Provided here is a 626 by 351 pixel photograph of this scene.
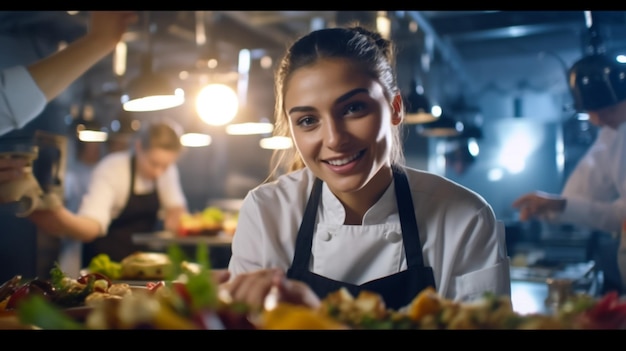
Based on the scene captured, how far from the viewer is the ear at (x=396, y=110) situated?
5.07 feet

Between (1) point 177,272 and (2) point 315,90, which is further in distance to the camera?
(2) point 315,90

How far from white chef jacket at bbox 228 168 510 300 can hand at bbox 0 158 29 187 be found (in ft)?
2.08

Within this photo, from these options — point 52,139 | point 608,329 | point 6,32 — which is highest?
point 6,32

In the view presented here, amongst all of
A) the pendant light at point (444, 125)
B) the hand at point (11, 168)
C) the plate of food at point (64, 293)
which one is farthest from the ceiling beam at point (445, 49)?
the plate of food at point (64, 293)

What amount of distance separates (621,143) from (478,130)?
2039 mm

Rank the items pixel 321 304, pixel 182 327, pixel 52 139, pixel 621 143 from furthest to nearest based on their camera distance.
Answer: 1. pixel 621 143
2. pixel 52 139
3. pixel 321 304
4. pixel 182 327

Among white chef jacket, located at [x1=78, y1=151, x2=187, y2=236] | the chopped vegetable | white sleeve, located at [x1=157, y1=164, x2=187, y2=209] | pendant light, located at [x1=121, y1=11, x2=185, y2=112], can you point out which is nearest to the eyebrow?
pendant light, located at [x1=121, y1=11, x2=185, y2=112]

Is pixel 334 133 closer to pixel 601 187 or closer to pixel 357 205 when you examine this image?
pixel 357 205

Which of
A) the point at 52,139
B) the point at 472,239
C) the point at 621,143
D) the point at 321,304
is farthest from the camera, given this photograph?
the point at 621,143

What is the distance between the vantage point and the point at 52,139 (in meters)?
2.09

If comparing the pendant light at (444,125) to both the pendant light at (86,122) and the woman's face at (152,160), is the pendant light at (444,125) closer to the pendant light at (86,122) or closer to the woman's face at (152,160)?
the woman's face at (152,160)
